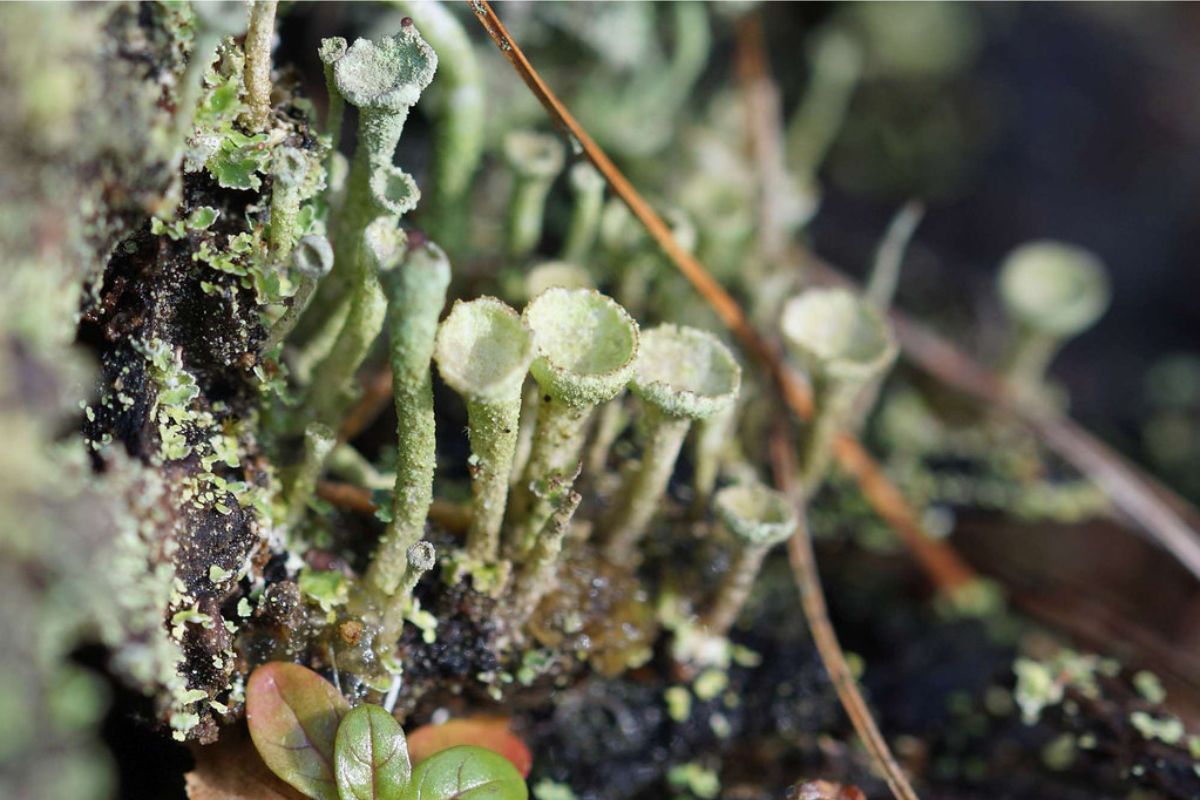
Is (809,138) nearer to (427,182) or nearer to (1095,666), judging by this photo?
(427,182)

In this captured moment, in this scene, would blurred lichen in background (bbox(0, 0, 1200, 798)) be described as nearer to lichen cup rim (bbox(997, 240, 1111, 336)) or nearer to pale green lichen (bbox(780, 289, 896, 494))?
pale green lichen (bbox(780, 289, 896, 494))

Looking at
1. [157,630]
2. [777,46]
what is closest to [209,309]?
[157,630]

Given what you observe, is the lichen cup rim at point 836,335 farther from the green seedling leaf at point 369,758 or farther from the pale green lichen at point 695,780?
the green seedling leaf at point 369,758

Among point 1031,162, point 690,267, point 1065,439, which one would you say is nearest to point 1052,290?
point 1065,439

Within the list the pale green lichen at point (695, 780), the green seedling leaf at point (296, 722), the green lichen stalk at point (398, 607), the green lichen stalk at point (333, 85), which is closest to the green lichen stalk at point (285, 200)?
the green lichen stalk at point (333, 85)

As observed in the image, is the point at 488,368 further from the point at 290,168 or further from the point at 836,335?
the point at 836,335

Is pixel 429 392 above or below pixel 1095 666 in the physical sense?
above
